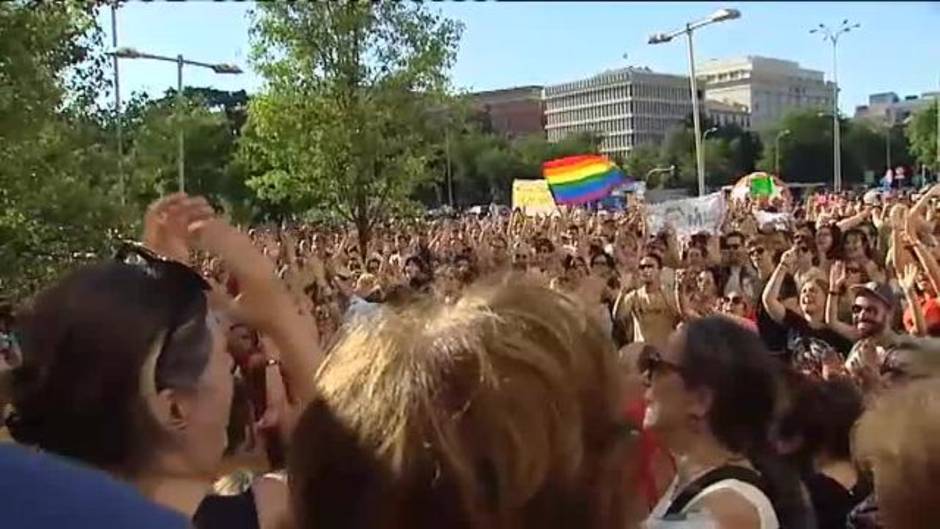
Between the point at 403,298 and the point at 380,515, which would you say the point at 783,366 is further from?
the point at 380,515

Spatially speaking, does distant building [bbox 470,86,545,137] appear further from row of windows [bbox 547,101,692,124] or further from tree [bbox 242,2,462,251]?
tree [bbox 242,2,462,251]

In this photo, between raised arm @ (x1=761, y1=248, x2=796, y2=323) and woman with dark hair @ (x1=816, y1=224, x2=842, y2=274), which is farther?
woman with dark hair @ (x1=816, y1=224, x2=842, y2=274)

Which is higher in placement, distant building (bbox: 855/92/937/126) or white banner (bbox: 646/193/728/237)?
distant building (bbox: 855/92/937/126)

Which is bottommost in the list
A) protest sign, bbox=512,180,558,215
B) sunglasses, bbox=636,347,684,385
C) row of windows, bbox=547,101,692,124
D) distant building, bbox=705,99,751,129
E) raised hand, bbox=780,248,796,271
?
raised hand, bbox=780,248,796,271

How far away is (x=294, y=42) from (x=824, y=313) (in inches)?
697

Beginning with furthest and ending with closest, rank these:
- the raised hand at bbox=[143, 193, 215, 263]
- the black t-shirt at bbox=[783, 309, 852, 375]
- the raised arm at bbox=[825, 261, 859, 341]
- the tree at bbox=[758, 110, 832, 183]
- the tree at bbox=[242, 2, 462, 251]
Answer: the tree at bbox=[758, 110, 832, 183] → the tree at bbox=[242, 2, 462, 251] → the raised arm at bbox=[825, 261, 859, 341] → the black t-shirt at bbox=[783, 309, 852, 375] → the raised hand at bbox=[143, 193, 215, 263]

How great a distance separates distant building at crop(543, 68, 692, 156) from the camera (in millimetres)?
58750

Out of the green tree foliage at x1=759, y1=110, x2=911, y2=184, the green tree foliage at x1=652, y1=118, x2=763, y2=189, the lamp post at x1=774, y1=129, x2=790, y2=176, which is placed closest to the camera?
the green tree foliage at x1=652, y1=118, x2=763, y2=189

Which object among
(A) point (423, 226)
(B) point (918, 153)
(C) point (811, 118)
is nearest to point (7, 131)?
(A) point (423, 226)

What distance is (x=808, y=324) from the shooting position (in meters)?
7.87

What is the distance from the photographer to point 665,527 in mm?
2529

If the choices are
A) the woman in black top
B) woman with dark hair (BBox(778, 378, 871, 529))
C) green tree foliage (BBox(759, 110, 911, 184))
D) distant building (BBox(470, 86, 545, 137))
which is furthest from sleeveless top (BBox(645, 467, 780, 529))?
green tree foliage (BBox(759, 110, 911, 184))

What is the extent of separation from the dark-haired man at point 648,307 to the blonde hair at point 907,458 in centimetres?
603

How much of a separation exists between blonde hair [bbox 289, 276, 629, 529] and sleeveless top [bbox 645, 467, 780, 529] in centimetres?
96
